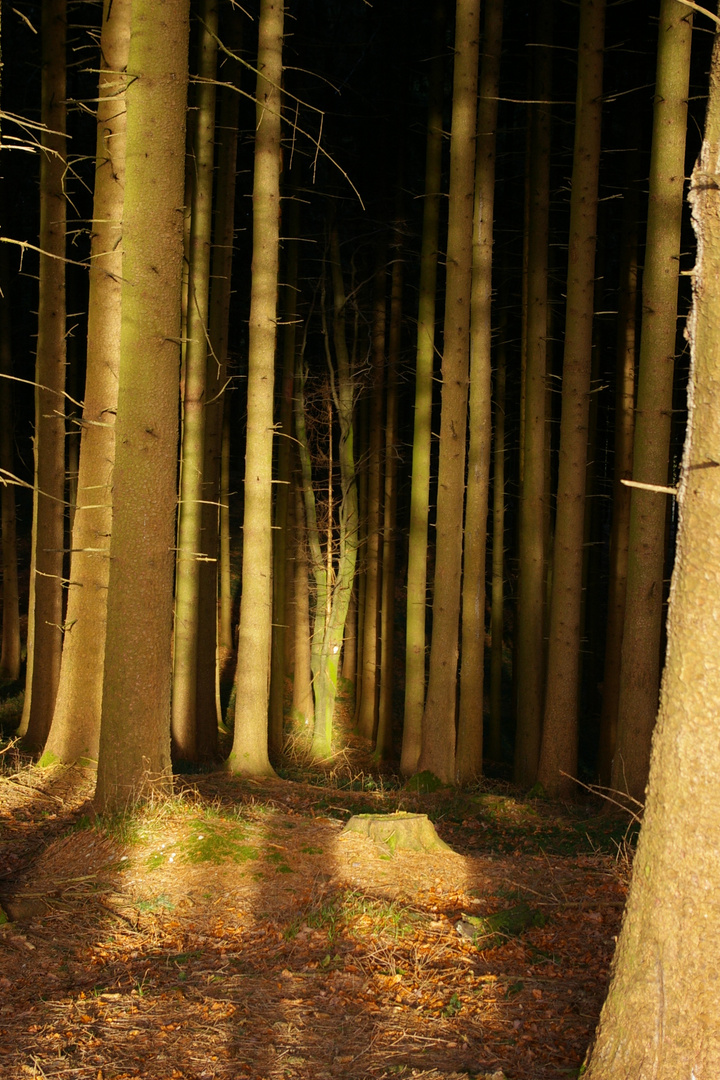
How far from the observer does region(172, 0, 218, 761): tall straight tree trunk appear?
39.9ft

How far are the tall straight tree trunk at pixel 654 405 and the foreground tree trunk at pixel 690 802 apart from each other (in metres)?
6.46

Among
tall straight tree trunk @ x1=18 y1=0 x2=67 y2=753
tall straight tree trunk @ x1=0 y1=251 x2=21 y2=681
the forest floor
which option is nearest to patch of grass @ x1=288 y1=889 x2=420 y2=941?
the forest floor

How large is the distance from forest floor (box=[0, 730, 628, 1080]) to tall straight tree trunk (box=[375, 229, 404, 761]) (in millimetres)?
9605

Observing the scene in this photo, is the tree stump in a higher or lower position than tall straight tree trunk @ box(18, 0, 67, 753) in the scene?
lower

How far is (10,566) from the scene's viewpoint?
18641 millimetres

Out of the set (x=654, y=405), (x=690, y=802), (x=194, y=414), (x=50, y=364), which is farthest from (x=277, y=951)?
(x=50, y=364)

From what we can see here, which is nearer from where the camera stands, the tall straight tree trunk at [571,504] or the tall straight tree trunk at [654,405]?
the tall straight tree trunk at [654,405]

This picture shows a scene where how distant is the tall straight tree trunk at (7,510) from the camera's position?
17.5 metres

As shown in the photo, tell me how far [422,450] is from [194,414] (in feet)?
11.9

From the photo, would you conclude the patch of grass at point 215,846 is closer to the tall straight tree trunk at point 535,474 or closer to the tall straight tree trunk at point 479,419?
the tall straight tree trunk at point 479,419

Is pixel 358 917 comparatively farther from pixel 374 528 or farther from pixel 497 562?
pixel 497 562

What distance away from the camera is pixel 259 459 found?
1022cm

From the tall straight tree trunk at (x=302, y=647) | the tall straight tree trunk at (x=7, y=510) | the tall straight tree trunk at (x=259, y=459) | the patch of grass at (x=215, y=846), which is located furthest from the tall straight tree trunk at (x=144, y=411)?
the tall straight tree trunk at (x=302, y=647)

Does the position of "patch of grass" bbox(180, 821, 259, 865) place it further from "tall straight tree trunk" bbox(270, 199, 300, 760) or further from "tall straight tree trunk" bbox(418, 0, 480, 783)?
"tall straight tree trunk" bbox(270, 199, 300, 760)
